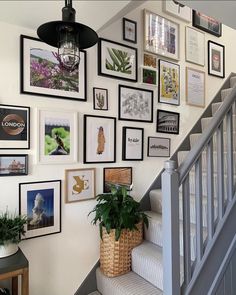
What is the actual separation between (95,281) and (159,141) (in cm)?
135

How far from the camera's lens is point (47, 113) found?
1.73 metres

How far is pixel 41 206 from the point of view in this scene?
5.59 ft

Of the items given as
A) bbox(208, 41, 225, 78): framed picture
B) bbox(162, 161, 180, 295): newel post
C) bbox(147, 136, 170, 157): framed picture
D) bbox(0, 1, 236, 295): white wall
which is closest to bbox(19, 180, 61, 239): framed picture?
bbox(0, 1, 236, 295): white wall

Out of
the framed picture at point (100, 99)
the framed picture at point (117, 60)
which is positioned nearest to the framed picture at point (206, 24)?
the framed picture at point (117, 60)

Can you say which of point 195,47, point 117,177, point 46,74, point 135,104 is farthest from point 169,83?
point 46,74

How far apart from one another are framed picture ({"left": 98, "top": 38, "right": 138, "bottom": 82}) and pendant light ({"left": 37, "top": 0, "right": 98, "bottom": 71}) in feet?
2.43

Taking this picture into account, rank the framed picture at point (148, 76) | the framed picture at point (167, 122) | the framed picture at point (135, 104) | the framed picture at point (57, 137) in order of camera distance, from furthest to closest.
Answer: the framed picture at point (167, 122), the framed picture at point (148, 76), the framed picture at point (135, 104), the framed picture at point (57, 137)

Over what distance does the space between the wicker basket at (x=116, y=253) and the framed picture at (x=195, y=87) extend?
60.1 inches

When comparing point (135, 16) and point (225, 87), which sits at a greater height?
point (135, 16)

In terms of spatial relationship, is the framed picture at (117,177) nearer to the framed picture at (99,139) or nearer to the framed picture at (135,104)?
the framed picture at (99,139)

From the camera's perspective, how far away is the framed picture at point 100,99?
1.96m

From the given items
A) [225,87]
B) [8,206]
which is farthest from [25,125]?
[225,87]

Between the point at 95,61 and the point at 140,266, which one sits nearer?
the point at 140,266

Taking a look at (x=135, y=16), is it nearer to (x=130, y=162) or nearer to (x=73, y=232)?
(x=130, y=162)
